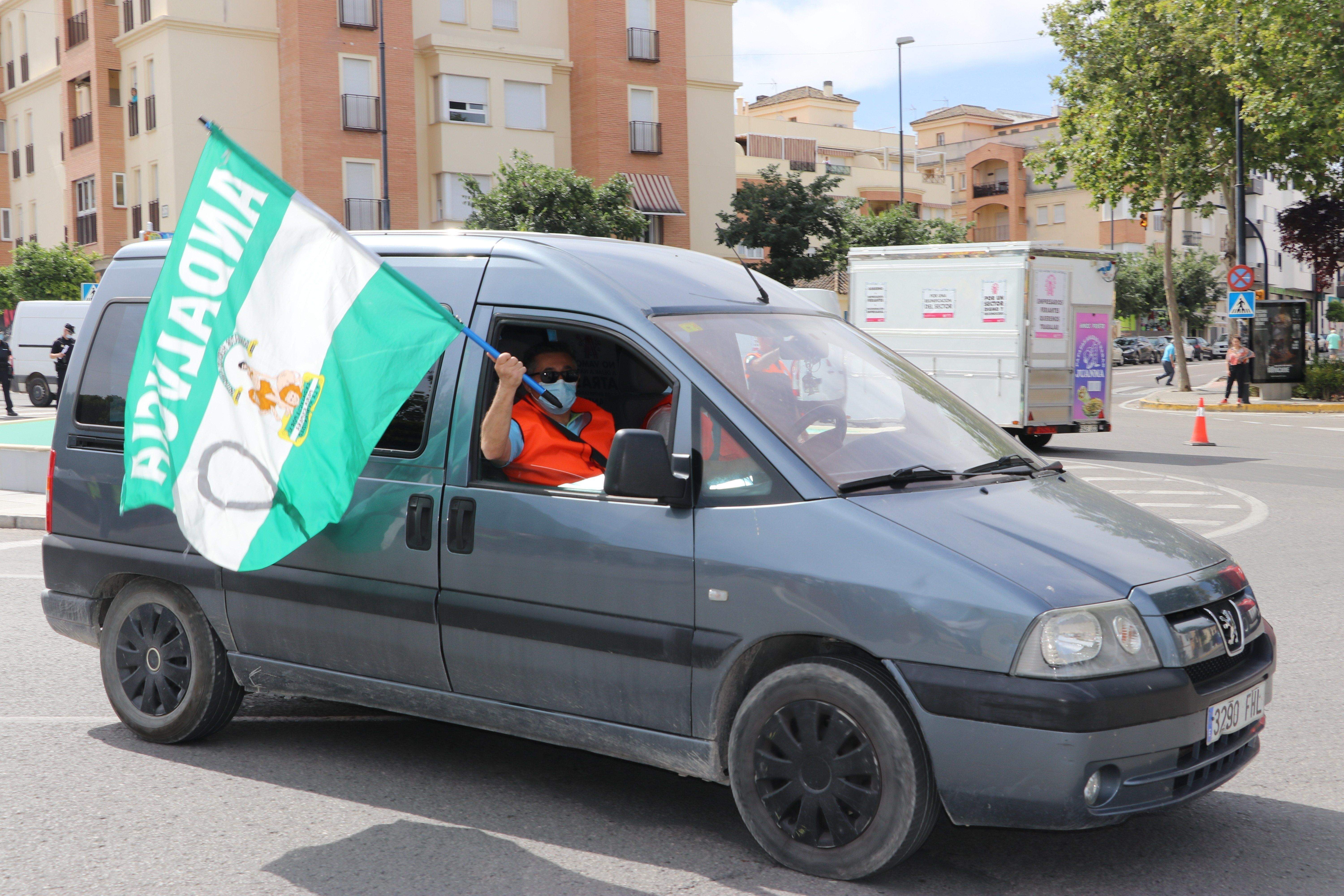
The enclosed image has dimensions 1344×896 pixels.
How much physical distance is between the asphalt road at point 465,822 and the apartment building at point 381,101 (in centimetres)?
2947

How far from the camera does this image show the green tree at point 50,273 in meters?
42.6

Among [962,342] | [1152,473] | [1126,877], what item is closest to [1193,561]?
[1126,877]

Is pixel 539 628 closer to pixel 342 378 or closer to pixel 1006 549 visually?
pixel 342 378

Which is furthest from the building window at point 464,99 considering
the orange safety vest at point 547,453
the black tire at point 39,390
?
Result: the orange safety vest at point 547,453

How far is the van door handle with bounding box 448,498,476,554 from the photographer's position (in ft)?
14.4

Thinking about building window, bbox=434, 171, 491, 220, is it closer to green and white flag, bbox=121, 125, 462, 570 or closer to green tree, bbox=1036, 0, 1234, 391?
green tree, bbox=1036, 0, 1234, 391

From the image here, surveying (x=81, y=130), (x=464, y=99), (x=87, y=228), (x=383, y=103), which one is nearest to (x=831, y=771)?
(x=383, y=103)

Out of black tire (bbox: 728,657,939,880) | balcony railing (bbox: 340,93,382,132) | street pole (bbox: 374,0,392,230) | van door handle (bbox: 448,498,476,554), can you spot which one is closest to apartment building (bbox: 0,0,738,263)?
balcony railing (bbox: 340,93,382,132)

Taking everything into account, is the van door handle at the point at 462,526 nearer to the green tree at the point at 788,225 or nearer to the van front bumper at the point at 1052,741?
the van front bumper at the point at 1052,741

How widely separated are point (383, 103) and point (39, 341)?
436 inches

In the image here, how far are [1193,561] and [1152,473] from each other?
518 inches

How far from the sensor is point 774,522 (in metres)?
3.86

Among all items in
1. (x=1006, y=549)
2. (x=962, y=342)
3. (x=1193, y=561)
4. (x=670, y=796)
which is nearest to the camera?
(x=1006, y=549)

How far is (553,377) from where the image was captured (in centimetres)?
487
